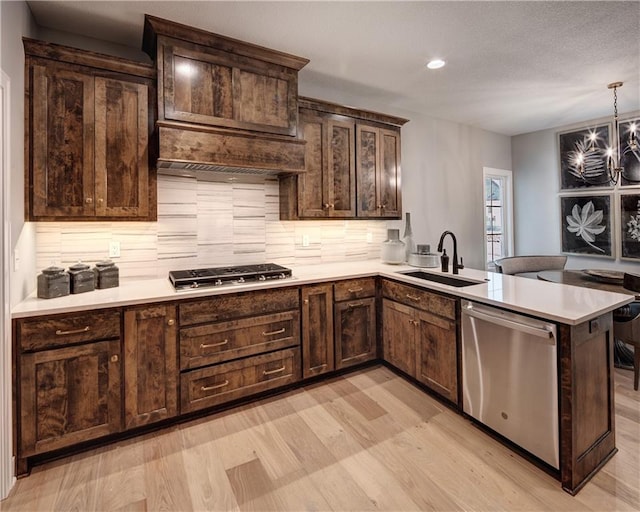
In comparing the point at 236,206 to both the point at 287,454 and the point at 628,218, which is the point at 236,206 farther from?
the point at 628,218

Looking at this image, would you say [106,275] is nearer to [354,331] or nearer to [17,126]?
[17,126]

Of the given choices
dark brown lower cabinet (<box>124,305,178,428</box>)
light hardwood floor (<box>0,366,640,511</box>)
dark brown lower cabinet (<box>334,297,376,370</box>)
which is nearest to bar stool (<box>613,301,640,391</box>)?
light hardwood floor (<box>0,366,640,511</box>)

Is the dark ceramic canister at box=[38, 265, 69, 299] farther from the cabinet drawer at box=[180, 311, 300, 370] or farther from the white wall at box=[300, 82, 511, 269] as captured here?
the white wall at box=[300, 82, 511, 269]

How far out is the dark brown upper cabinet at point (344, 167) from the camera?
3.01 metres

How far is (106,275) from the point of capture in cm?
233

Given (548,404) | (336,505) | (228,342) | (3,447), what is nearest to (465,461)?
(548,404)

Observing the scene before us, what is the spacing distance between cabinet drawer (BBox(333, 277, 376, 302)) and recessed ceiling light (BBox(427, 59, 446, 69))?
1.92 m

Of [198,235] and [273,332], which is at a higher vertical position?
[198,235]

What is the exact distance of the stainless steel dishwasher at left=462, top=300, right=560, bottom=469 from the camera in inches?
68.0

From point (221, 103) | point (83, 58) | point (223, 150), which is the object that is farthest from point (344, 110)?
point (83, 58)

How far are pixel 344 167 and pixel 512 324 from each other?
79.4 inches

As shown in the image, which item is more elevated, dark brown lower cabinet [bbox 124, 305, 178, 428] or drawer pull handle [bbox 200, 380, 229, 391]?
dark brown lower cabinet [bbox 124, 305, 178, 428]

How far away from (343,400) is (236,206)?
6.17 feet

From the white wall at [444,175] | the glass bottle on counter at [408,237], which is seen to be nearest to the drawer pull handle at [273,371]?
the glass bottle on counter at [408,237]
